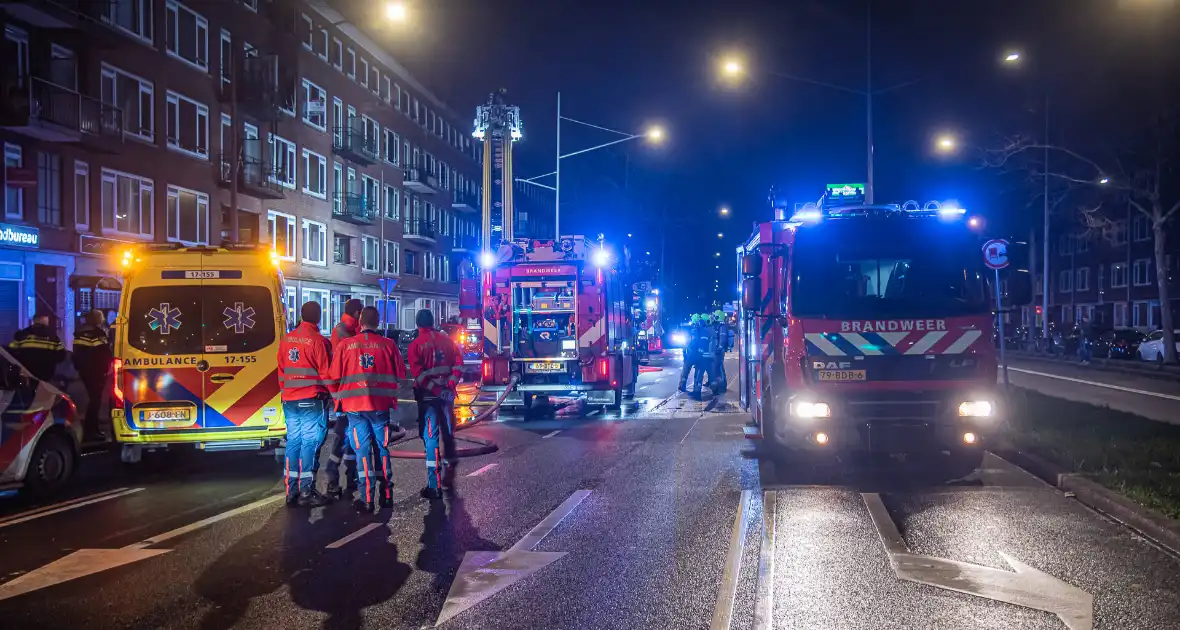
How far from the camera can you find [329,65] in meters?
42.5

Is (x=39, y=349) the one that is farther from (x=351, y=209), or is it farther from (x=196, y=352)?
(x=351, y=209)

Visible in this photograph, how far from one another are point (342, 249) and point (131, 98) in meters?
18.4

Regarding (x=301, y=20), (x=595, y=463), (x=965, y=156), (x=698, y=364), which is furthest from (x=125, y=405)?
(x=301, y=20)

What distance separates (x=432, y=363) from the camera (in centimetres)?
962

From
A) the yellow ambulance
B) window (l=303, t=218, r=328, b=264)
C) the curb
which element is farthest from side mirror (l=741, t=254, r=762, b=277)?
window (l=303, t=218, r=328, b=264)

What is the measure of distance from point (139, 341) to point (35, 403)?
4.40 feet

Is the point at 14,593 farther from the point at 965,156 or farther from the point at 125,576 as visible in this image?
the point at 965,156

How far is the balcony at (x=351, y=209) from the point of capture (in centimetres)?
4412

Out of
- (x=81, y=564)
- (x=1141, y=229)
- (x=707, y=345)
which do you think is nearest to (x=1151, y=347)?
(x=1141, y=229)

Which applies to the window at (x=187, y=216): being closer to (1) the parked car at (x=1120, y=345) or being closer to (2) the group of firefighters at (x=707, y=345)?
(2) the group of firefighters at (x=707, y=345)

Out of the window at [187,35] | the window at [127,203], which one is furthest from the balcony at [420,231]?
the window at [127,203]

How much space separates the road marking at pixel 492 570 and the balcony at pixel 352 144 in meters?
38.6

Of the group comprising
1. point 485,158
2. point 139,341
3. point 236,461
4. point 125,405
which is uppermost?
point 485,158

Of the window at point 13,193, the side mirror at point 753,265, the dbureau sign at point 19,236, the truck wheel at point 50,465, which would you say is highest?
the window at point 13,193
